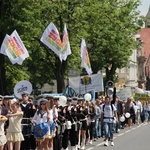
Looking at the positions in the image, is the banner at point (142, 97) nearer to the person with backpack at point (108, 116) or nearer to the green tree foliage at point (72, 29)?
the green tree foliage at point (72, 29)

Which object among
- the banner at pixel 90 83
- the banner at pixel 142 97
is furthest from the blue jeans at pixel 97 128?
the banner at pixel 142 97

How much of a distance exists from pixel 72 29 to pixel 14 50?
20.9 meters

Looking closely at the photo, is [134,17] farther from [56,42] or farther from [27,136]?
[27,136]

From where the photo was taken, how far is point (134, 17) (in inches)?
2153

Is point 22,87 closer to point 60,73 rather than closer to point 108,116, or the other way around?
point 108,116

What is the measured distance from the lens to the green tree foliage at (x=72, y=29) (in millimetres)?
33953

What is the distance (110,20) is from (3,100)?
34.8 meters

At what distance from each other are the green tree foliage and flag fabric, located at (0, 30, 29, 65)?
11002 millimetres

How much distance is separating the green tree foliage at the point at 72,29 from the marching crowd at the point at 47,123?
1177 centimetres

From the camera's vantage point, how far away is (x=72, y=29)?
4234 centimetres

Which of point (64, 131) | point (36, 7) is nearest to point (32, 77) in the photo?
point (36, 7)

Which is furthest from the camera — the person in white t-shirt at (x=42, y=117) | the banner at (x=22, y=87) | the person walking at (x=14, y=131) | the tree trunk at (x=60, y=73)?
the tree trunk at (x=60, y=73)

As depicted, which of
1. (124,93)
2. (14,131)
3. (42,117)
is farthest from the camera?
(124,93)

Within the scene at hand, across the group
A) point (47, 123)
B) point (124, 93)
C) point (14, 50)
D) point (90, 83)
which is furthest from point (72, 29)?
point (47, 123)
